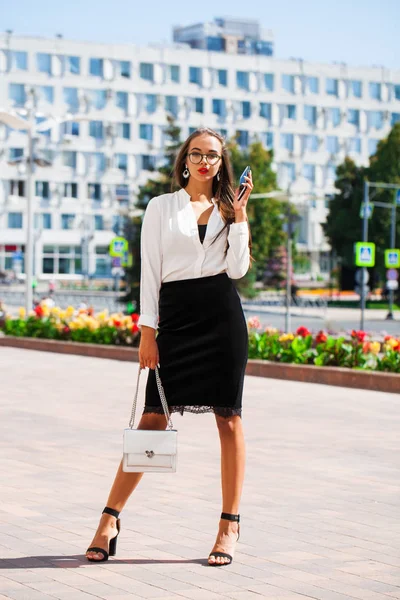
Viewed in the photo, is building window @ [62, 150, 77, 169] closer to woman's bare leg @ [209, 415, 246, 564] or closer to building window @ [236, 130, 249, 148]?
building window @ [236, 130, 249, 148]

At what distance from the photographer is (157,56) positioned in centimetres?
9469

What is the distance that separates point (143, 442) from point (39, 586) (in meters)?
0.75

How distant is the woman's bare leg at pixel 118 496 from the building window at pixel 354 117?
321 ft

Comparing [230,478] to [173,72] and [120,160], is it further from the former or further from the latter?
[173,72]

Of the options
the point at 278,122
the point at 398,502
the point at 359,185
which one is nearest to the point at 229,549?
the point at 398,502

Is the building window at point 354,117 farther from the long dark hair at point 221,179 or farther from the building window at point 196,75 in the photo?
the long dark hair at point 221,179

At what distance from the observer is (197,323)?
566cm

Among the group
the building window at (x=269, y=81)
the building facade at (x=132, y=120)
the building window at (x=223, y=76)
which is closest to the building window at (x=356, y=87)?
the building facade at (x=132, y=120)

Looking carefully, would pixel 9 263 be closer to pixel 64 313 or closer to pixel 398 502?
pixel 64 313

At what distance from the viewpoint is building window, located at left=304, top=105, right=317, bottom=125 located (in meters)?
100

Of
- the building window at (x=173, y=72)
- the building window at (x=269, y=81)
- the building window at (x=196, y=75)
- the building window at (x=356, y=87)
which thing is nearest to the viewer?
the building window at (x=173, y=72)

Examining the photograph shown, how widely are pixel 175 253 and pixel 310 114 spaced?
95926 millimetres

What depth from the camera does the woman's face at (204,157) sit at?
582 cm

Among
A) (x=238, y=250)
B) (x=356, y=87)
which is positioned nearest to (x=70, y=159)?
(x=356, y=87)
